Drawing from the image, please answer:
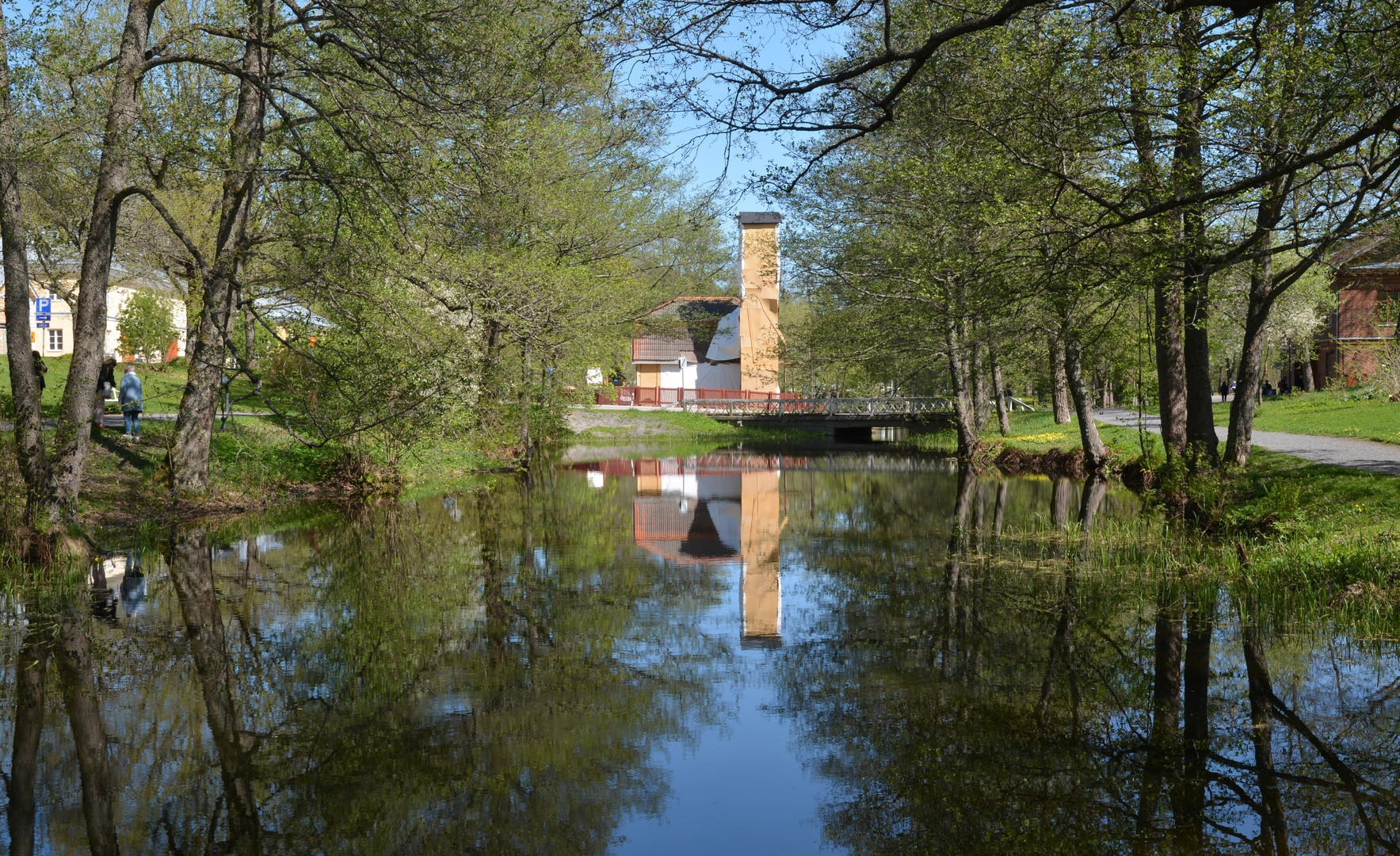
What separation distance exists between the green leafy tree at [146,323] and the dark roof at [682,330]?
61.0ft

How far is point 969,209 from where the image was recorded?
508 inches

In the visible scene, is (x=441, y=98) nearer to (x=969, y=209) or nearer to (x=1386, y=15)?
(x=969, y=209)

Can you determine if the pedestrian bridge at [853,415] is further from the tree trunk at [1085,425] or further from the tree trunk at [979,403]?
the tree trunk at [1085,425]

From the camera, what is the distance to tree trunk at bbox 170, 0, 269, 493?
44.4ft

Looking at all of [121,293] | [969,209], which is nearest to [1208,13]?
[969,209]

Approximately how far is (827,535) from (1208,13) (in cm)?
831

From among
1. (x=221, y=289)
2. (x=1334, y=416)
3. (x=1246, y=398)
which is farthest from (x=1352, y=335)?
(x=221, y=289)

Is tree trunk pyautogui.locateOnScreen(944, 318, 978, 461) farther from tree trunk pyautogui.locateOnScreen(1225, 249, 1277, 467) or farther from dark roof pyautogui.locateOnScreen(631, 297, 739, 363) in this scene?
dark roof pyautogui.locateOnScreen(631, 297, 739, 363)

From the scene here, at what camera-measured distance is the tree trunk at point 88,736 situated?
5004mm

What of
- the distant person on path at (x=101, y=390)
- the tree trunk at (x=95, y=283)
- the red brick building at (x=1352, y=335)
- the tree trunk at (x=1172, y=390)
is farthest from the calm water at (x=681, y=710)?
the red brick building at (x=1352, y=335)

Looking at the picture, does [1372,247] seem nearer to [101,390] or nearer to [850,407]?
[101,390]

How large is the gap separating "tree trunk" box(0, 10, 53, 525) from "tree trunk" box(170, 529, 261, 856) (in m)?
1.61

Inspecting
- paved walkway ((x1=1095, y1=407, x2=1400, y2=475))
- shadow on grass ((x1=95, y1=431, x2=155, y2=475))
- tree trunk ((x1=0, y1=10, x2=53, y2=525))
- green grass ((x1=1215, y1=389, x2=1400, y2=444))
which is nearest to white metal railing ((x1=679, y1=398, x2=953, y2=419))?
green grass ((x1=1215, y1=389, x2=1400, y2=444))

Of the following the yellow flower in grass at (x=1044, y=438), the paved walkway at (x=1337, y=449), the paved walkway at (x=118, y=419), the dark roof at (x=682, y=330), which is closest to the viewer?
the paved walkway at (x=1337, y=449)
